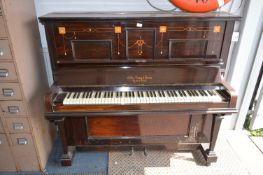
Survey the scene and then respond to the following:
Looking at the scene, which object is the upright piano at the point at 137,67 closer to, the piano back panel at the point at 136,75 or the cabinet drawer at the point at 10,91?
the piano back panel at the point at 136,75

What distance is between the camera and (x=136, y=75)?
1673 mm

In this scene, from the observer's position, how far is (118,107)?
5.10 ft

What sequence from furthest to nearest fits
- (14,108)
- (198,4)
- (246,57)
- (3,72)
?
(246,57), (198,4), (14,108), (3,72)

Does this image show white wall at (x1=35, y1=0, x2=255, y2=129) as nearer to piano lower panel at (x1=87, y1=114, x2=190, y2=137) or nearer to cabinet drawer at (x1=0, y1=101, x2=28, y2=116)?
cabinet drawer at (x1=0, y1=101, x2=28, y2=116)

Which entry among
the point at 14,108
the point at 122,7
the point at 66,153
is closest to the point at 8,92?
the point at 14,108

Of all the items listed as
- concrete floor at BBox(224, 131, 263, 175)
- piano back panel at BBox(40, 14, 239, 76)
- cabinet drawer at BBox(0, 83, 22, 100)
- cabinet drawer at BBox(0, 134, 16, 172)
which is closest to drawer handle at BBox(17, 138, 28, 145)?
cabinet drawer at BBox(0, 134, 16, 172)

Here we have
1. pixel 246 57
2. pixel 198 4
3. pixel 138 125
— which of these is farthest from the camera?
pixel 246 57

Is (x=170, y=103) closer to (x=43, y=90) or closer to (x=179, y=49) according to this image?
(x=179, y=49)

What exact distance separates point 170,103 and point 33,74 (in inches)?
45.6

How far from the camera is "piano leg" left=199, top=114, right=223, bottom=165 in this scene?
5.65 feet

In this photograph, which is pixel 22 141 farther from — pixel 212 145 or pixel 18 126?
pixel 212 145

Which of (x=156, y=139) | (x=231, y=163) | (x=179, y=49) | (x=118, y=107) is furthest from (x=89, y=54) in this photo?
(x=231, y=163)

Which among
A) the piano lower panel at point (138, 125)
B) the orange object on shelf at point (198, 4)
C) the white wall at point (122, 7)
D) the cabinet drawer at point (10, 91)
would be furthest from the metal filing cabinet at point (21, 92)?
the orange object on shelf at point (198, 4)

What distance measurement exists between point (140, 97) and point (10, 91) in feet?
3.20
